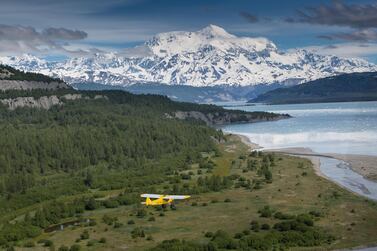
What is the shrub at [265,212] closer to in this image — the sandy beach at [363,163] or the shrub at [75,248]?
the shrub at [75,248]

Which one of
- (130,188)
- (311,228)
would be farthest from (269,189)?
(311,228)

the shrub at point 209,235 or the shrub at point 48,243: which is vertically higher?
the shrub at point 209,235

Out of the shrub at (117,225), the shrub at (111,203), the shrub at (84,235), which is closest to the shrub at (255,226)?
the shrub at (117,225)

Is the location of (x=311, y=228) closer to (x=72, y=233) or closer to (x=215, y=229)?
(x=215, y=229)

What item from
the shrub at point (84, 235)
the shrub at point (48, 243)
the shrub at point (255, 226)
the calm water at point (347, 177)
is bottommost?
the shrub at point (48, 243)

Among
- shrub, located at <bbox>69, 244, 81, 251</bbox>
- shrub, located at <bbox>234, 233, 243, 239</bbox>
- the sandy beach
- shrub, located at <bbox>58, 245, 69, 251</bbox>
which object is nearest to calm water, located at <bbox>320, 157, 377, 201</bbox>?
the sandy beach

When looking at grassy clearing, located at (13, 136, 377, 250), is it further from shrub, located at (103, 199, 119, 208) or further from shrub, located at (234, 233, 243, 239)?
shrub, located at (234, 233, 243, 239)

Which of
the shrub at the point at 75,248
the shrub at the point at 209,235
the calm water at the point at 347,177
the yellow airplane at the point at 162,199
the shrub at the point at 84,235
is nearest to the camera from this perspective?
the shrub at the point at 75,248

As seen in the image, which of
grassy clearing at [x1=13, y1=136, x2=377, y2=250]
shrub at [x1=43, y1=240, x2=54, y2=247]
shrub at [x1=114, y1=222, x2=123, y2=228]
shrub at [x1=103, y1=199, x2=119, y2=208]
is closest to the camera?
shrub at [x1=43, y1=240, x2=54, y2=247]

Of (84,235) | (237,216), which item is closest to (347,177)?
(237,216)
